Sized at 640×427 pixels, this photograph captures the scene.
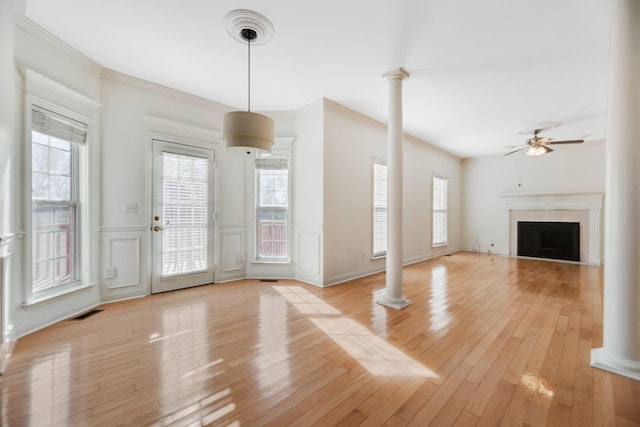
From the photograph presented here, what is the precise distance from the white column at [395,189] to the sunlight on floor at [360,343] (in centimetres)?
80

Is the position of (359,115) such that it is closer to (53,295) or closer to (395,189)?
(395,189)

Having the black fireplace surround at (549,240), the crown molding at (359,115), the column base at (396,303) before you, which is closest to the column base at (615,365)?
the column base at (396,303)

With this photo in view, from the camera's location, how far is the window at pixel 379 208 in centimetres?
543

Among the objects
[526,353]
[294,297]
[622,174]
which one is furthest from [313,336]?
[622,174]

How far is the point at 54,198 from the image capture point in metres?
3.00

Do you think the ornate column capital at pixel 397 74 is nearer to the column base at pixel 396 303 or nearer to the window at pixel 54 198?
the column base at pixel 396 303

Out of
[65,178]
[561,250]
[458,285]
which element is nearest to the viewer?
[65,178]

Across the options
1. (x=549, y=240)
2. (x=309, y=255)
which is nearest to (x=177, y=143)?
(x=309, y=255)

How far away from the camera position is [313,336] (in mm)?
2629

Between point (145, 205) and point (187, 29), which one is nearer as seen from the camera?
point (187, 29)

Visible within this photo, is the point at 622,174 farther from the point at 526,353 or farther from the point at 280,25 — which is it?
the point at 280,25

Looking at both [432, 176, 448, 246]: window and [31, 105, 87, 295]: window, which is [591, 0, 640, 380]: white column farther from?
[432, 176, 448, 246]: window

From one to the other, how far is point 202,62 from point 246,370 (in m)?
3.33

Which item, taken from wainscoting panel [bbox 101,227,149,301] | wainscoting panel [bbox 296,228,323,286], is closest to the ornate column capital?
wainscoting panel [bbox 296,228,323,286]
